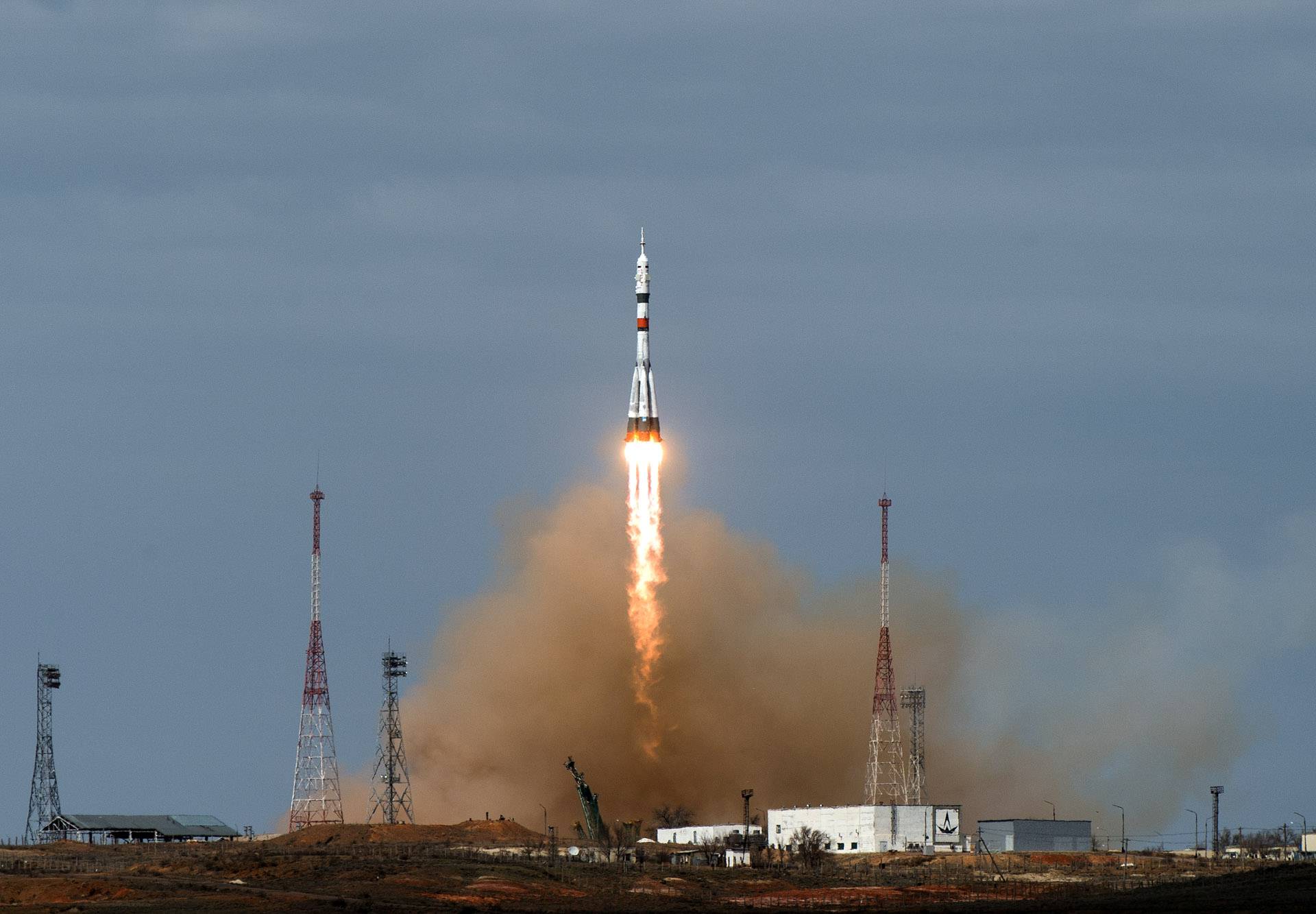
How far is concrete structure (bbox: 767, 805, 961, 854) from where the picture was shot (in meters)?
143

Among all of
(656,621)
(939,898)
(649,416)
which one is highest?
(649,416)

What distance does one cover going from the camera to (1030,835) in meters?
150

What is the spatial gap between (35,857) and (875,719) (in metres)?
46.9

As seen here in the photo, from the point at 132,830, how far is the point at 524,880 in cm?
4947

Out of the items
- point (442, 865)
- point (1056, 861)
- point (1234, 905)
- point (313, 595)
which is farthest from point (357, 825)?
point (1234, 905)

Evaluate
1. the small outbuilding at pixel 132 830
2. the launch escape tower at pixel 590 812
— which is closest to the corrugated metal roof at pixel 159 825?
the small outbuilding at pixel 132 830

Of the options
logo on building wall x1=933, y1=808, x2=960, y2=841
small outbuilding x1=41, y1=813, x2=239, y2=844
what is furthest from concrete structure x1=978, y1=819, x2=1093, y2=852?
small outbuilding x1=41, y1=813, x2=239, y2=844

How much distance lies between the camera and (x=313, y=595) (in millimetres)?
150500

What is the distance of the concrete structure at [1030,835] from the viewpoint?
14850cm

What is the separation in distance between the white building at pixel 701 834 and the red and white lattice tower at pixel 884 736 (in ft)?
24.2

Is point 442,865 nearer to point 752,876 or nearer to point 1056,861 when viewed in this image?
point 752,876

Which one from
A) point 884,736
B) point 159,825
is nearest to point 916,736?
point 884,736

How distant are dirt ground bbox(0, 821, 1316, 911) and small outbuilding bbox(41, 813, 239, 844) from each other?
1195 cm

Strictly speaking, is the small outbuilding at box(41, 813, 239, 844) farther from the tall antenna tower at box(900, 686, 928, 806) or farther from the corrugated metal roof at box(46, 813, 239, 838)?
the tall antenna tower at box(900, 686, 928, 806)
